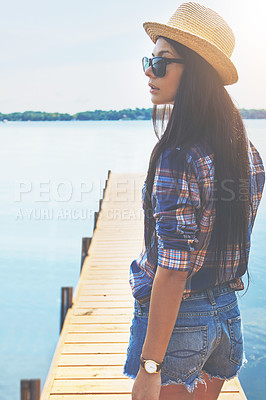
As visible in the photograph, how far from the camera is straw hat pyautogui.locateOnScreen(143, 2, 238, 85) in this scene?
139 centimetres

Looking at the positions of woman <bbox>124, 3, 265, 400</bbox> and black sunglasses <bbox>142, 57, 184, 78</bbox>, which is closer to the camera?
woman <bbox>124, 3, 265, 400</bbox>

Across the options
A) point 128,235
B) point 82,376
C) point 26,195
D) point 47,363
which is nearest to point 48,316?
point 47,363

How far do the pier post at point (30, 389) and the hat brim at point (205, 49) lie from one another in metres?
2.47

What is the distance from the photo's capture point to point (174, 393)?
149 centimetres

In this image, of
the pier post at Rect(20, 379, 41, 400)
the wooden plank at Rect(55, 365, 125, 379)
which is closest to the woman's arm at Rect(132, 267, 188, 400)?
the pier post at Rect(20, 379, 41, 400)

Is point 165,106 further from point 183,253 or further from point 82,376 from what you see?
point 82,376

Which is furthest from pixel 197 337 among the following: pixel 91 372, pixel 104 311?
pixel 104 311

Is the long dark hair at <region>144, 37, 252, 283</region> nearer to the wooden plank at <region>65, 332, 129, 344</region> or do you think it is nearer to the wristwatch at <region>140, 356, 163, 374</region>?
the wristwatch at <region>140, 356, 163, 374</region>

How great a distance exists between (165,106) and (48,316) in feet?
51.9

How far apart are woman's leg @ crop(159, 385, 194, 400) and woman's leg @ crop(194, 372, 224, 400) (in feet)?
0.52

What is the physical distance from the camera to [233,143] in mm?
1417

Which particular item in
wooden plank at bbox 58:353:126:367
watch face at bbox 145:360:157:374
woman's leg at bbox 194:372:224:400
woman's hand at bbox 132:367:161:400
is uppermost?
watch face at bbox 145:360:157:374

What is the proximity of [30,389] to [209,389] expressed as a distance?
1812 mm

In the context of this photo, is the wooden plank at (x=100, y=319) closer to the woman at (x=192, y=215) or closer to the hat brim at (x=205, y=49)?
the woman at (x=192, y=215)
